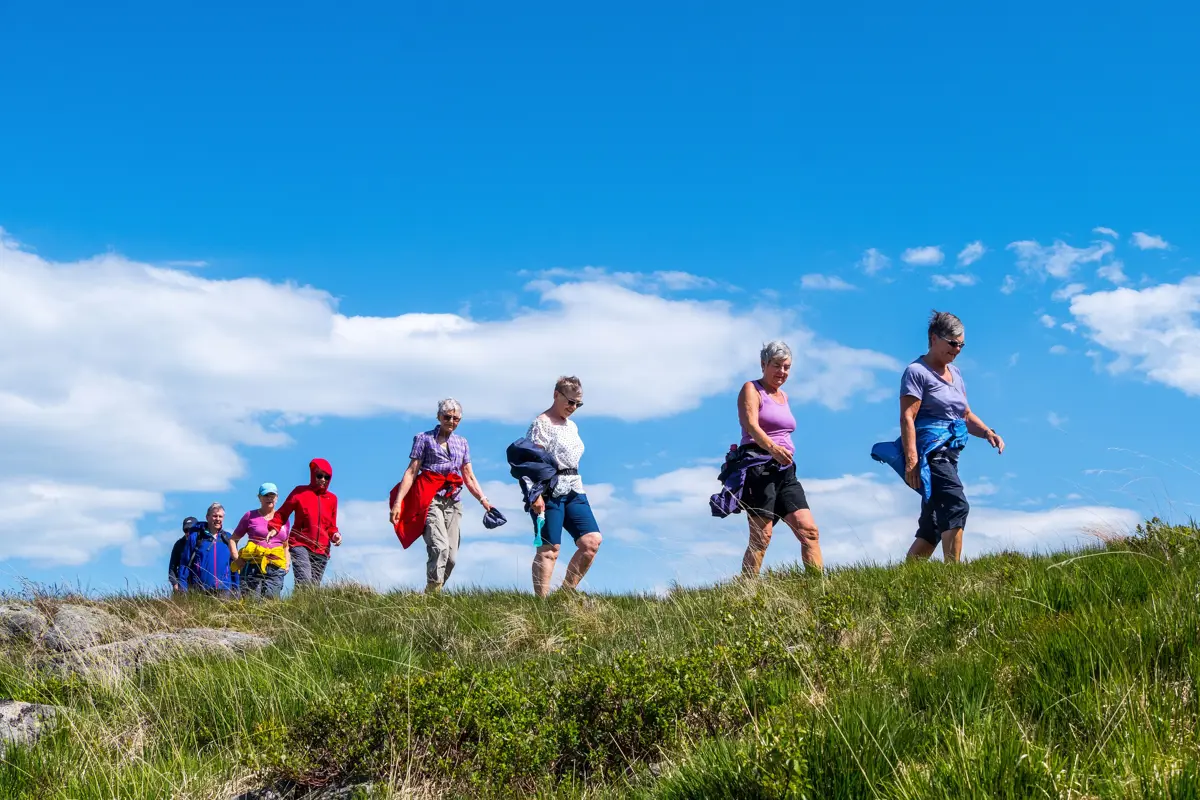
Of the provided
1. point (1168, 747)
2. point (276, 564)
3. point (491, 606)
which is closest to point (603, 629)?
point (491, 606)

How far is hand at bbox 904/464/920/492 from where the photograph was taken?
8.32m

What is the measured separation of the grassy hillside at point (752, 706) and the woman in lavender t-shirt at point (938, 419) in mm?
874

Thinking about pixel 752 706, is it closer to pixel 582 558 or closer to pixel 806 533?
pixel 806 533

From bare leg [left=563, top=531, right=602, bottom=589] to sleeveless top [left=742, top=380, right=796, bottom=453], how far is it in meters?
2.04

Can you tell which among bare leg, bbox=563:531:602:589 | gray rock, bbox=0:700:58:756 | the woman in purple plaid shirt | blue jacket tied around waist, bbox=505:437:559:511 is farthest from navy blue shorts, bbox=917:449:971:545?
gray rock, bbox=0:700:58:756

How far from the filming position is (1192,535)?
20.9 feet

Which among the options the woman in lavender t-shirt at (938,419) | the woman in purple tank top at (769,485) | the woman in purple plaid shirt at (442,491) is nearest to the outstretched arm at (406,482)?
the woman in purple plaid shirt at (442,491)

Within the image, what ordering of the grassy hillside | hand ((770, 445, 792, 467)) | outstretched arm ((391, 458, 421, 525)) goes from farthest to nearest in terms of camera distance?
1. outstretched arm ((391, 458, 421, 525))
2. hand ((770, 445, 792, 467))
3. the grassy hillside

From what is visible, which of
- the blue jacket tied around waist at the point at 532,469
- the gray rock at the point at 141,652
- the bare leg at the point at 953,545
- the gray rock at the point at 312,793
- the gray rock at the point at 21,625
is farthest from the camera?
the blue jacket tied around waist at the point at 532,469

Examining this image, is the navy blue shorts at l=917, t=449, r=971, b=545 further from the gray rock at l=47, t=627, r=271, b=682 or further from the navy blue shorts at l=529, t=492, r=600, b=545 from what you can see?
the gray rock at l=47, t=627, r=271, b=682

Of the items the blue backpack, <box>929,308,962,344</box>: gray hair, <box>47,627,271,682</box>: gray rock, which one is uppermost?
<box>929,308,962,344</box>: gray hair

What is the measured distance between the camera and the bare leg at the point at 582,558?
32.2ft

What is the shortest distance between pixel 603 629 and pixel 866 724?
14.1 feet

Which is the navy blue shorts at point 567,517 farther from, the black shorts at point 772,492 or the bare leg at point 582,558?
the black shorts at point 772,492
